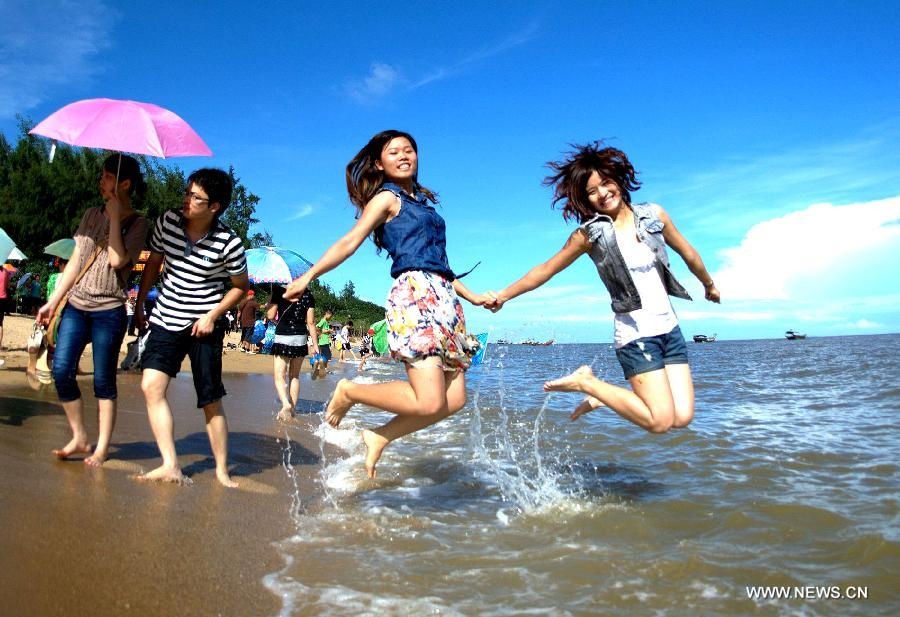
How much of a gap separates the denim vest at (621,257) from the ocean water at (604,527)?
1394mm

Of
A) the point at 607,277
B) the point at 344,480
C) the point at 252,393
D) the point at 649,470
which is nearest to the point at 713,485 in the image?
the point at 649,470

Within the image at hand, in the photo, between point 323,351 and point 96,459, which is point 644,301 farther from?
point 323,351

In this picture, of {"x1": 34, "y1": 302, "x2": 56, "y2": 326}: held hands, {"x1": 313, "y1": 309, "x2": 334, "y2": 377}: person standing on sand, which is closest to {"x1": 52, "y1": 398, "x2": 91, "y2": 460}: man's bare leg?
{"x1": 34, "y1": 302, "x2": 56, "y2": 326}: held hands

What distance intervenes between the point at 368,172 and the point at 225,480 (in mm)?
2251

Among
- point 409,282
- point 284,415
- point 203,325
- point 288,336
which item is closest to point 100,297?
point 203,325

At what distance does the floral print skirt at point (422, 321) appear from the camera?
375 cm

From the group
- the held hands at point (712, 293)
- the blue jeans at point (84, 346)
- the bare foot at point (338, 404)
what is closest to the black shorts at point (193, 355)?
the blue jeans at point (84, 346)

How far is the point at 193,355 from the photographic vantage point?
4.37 meters

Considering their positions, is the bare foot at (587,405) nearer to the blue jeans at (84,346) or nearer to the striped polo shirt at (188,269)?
the striped polo shirt at (188,269)

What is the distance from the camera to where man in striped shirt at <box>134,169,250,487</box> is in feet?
13.9

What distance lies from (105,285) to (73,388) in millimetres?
769

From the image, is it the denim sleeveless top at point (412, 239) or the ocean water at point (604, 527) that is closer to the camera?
the ocean water at point (604, 527)

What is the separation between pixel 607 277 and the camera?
4.46 meters

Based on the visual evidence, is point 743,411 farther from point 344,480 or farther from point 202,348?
point 202,348
